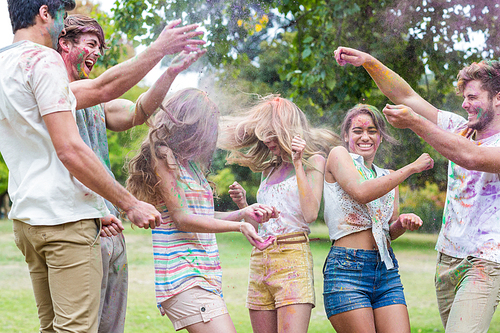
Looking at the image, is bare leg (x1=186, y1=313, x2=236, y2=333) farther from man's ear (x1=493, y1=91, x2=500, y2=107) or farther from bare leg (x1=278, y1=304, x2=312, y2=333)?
man's ear (x1=493, y1=91, x2=500, y2=107)

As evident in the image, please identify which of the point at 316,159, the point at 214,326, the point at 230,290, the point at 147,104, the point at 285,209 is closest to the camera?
the point at 214,326

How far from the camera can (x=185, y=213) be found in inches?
88.0

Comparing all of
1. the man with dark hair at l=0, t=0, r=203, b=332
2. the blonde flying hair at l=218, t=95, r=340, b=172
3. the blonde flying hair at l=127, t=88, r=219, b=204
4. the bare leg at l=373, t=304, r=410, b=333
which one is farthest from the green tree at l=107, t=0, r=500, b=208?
the man with dark hair at l=0, t=0, r=203, b=332

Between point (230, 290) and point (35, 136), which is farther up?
point (35, 136)

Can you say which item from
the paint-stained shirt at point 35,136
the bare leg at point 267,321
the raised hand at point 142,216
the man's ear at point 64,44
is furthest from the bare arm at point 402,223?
the man's ear at point 64,44

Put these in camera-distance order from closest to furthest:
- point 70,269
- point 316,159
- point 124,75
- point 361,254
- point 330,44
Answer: point 70,269 → point 124,75 → point 361,254 → point 316,159 → point 330,44

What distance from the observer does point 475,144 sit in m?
2.29

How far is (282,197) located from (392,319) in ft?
2.49

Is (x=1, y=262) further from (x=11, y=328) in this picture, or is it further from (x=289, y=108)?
(x=289, y=108)

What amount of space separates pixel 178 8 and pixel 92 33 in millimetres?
672

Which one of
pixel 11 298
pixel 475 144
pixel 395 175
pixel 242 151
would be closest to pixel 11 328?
pixel 11 298

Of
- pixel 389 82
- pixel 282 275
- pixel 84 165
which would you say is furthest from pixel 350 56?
pixel 84 165

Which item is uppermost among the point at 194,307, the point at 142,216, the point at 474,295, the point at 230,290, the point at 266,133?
the point at 266,133

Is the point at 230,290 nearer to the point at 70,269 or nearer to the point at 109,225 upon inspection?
the point at 109,225
